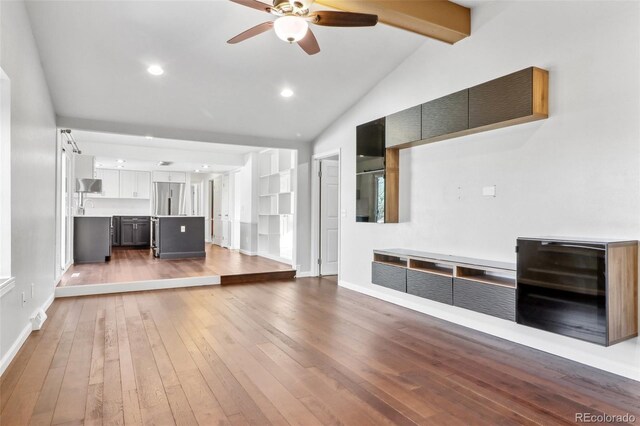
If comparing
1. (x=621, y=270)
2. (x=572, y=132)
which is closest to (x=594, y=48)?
(x=572, y=132)

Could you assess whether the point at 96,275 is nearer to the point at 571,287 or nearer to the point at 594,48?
the point at 571,287

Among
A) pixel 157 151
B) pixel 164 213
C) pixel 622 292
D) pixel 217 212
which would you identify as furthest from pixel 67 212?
pixel 622 292

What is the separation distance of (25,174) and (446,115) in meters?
3.86

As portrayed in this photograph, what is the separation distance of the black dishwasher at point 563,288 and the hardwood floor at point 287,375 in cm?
34

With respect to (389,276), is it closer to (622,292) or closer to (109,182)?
(622,292)

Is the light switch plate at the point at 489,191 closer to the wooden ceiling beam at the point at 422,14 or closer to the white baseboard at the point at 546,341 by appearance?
the white baseboard at the point at 546,341

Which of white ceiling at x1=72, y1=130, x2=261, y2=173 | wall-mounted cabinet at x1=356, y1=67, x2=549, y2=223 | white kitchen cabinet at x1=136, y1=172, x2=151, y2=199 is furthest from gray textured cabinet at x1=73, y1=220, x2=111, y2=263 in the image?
wall-mounted cabinet at x1=356, y1=67, x2=549, y2=223

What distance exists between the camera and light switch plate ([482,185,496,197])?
3730 millimetres

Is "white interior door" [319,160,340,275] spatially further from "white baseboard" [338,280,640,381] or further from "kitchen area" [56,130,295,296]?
"white baseboard" [338,280,640,381]

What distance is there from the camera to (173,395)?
7.84 feet

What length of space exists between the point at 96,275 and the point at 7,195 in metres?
3.73

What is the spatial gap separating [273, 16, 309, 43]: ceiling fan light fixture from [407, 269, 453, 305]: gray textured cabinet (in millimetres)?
2601

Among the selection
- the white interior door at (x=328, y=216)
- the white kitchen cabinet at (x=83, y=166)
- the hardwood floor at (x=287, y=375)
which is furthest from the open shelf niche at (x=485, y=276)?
the white kitchen cabinet at (x=83, y=166)

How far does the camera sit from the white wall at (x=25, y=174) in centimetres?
288
